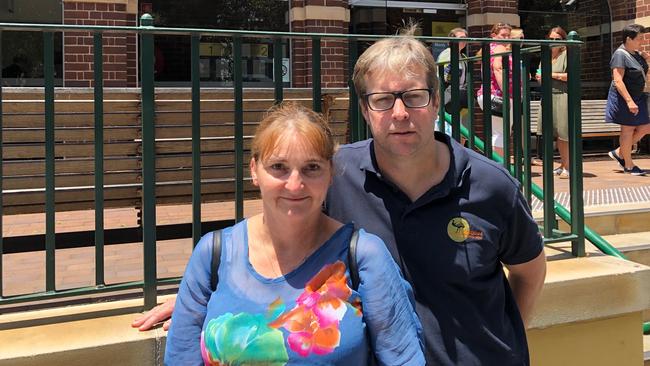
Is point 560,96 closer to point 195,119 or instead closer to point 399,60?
point 195,119

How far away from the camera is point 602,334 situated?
2914 mm

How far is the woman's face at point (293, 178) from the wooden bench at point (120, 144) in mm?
1643

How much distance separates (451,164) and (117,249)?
373 centimetres

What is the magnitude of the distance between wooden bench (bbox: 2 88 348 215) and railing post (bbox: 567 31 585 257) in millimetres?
1207

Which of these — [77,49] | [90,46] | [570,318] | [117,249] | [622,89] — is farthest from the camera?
[90,46]

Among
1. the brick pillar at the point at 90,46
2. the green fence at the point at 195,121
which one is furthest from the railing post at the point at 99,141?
the brick pillar at the point at 90,46

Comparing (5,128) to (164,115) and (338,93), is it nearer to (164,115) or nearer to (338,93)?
(164,115)

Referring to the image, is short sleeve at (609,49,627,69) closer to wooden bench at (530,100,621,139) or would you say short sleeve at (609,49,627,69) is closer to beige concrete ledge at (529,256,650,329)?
wooden bench at (530,100,621,139)

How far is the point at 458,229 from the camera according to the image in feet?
5.71

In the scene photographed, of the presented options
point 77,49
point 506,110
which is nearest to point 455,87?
point 506,110

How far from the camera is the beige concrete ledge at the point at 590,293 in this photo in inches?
109

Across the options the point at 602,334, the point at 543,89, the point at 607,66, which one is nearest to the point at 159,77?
the point at 543,89

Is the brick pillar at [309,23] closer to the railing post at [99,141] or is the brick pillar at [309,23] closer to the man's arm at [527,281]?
the railing post at [99,141]

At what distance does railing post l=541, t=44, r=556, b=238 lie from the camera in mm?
3072
